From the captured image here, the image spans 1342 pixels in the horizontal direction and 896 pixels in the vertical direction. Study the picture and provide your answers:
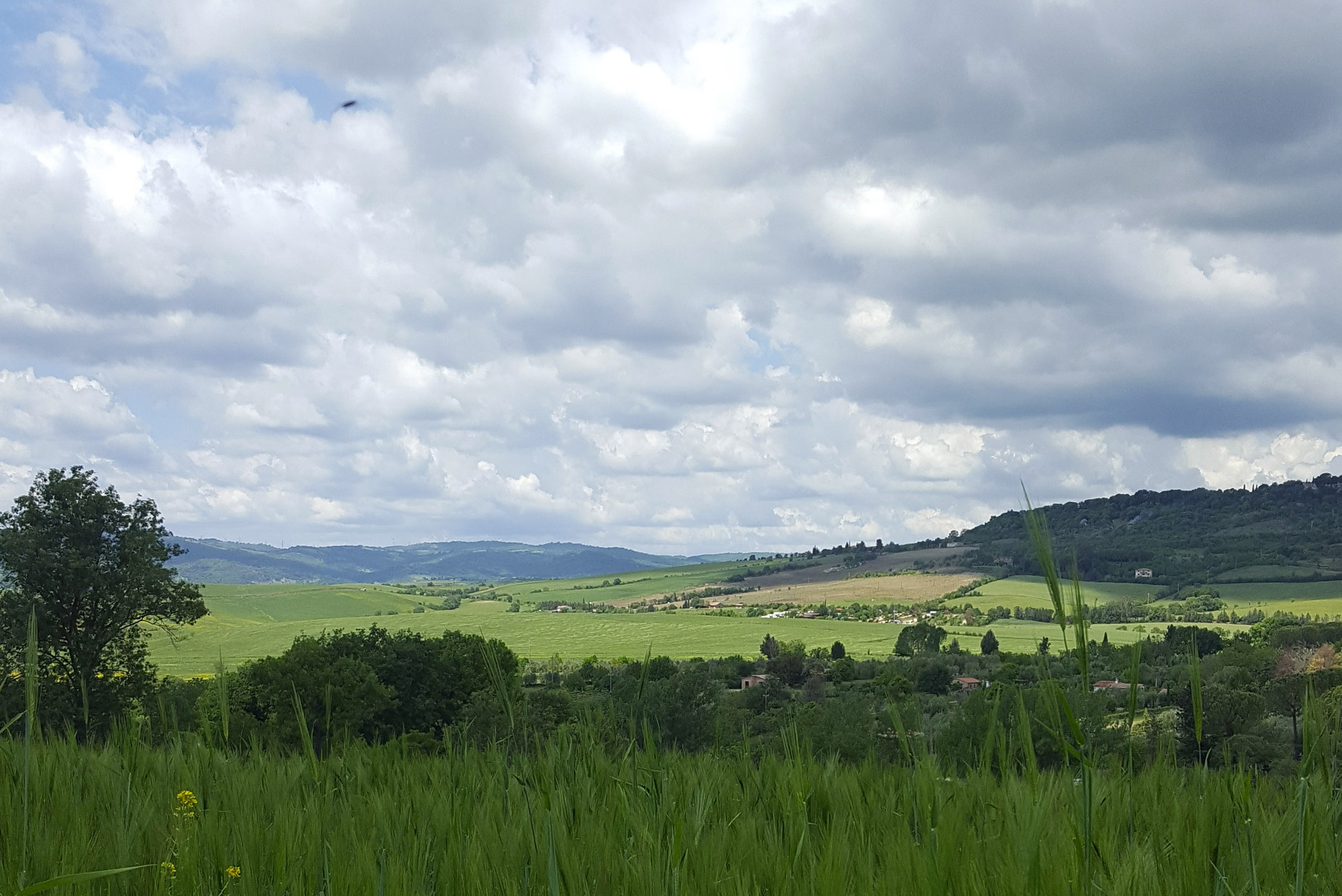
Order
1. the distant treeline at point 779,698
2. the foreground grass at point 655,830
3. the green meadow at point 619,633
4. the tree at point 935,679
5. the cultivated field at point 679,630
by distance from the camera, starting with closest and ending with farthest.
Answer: the foreground grass at point 655,830
the distant treeline at point 779,698
the tree at point 935,679
the green meadow at point 619,633
the cultivated field at point 679,630

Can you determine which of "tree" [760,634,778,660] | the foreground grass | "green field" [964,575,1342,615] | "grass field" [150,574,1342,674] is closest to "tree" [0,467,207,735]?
the foreground grass

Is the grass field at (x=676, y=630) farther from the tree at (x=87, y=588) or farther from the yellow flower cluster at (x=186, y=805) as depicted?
the yellow flower cluster at (x=186, y=805)

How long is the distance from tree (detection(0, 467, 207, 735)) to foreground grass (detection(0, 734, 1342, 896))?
1935 inches

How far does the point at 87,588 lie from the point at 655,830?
54411mm

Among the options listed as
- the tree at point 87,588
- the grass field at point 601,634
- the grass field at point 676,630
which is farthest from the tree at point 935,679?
the tree at point 87,588

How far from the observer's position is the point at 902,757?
4.36 metres

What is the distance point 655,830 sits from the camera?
305 centimetres

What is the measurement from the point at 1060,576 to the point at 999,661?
365 ft

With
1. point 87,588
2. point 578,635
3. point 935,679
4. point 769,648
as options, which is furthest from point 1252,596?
point 87,588

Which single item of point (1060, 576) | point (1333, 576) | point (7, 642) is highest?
point (1060, 576)

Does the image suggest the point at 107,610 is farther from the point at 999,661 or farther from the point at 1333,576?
the point at 1333,576

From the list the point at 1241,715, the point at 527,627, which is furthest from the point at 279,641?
the point at 1241,715

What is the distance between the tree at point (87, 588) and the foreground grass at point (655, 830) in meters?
49.1

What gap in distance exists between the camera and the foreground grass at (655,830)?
240 centimetres
